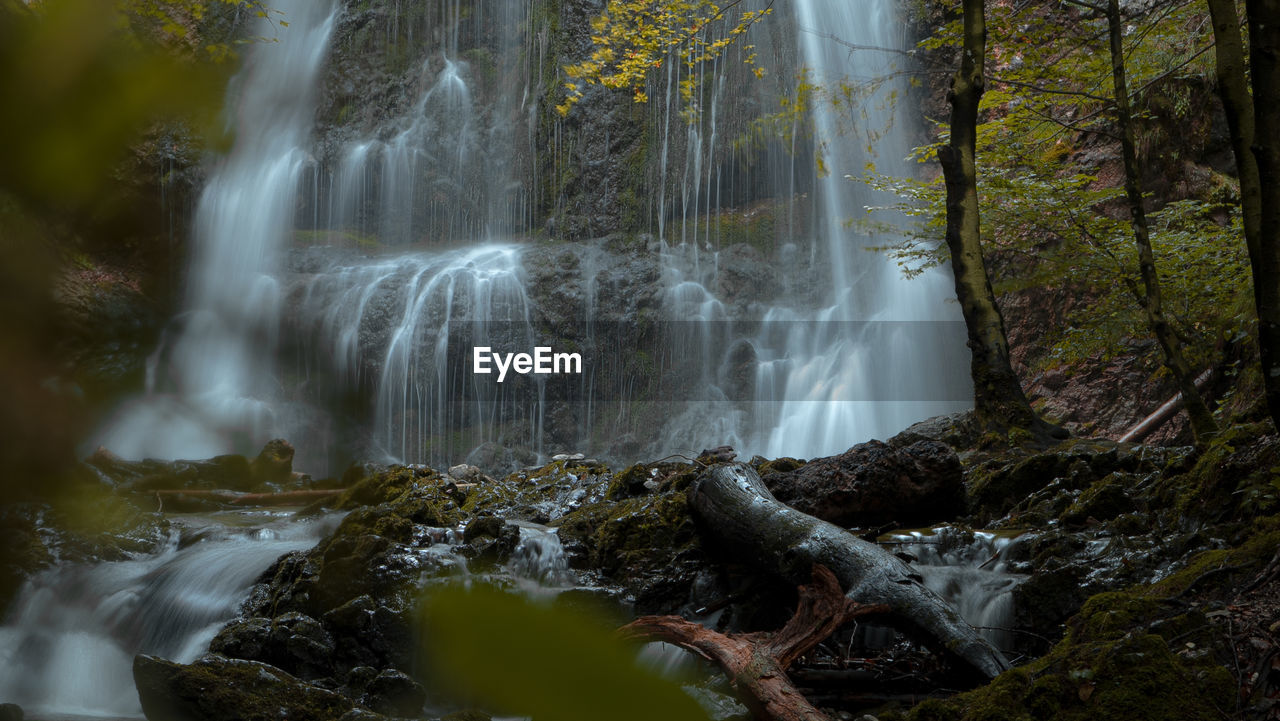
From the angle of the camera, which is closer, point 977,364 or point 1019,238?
point 977,364

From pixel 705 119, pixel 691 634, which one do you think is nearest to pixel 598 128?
pixel 705 119

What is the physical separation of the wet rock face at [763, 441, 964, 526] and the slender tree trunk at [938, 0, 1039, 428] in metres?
1.58

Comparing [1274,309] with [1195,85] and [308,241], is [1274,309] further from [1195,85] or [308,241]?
[308,241]

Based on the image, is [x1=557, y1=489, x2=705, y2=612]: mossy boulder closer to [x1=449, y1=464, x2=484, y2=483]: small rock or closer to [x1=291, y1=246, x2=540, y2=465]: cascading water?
[x1=449, y1=464, x2=484, y2=483]: small rock

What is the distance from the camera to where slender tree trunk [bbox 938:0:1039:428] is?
7.01m

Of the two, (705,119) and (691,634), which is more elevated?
(705,119)

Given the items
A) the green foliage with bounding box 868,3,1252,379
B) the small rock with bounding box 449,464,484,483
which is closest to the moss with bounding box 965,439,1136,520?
the green foliage with bounding box 868,3,1252,379

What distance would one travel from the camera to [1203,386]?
822cm

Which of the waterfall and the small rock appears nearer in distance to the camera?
the waterfall

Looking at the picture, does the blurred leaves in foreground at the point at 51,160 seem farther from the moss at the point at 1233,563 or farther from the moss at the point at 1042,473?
the moss at the point at 1042,473

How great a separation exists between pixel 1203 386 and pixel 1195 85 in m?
5.83

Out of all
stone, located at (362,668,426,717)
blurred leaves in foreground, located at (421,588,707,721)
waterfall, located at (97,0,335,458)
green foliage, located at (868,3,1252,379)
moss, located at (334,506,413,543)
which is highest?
green foliage, located at (868,3,1252,379)

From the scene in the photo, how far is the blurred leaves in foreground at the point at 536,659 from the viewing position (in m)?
0.28

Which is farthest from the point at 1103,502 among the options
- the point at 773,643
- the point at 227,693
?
the point at 227,693
